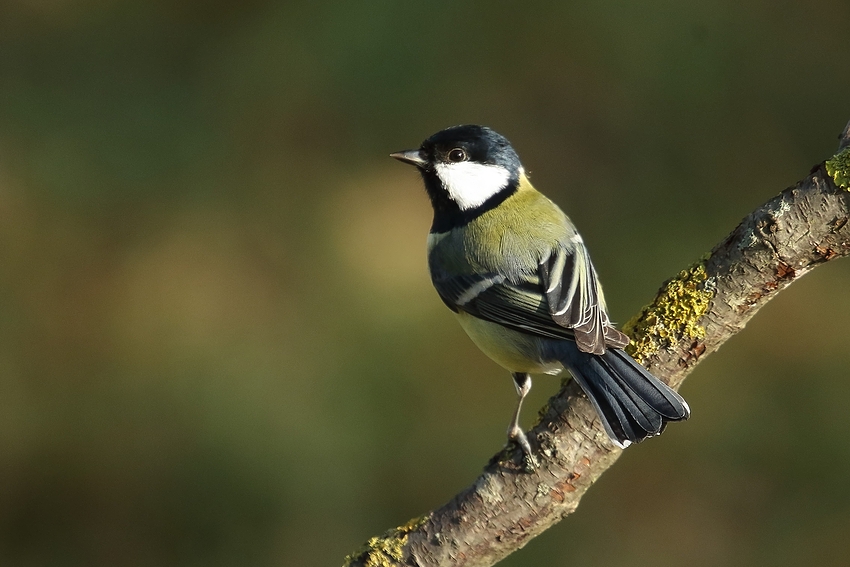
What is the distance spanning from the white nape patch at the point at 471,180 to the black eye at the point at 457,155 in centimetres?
1

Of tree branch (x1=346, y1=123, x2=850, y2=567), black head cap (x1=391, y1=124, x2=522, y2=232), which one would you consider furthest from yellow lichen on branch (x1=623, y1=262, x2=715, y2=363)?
black head cap (x1=391, y1=124, x2=522, y2=232)

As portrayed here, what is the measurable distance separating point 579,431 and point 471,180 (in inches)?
35.6

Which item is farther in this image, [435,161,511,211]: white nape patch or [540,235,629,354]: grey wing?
[435,161,511,211]: white nape patch

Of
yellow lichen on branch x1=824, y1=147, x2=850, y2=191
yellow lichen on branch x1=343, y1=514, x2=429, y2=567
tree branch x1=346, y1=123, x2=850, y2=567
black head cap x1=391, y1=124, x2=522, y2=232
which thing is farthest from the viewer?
black head cap x1=391, y1=124, x2=522, y2=232

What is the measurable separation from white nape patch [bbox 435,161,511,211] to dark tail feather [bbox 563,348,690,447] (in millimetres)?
749

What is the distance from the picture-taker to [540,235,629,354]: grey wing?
6.17ft

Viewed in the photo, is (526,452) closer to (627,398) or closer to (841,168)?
Result: (627,398)

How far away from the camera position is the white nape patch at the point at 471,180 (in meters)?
2.48

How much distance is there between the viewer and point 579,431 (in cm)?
182

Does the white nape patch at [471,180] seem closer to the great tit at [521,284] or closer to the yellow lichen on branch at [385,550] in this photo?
the great tit at [521,284]

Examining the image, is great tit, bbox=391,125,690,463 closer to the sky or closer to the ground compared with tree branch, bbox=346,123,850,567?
closer to the sky

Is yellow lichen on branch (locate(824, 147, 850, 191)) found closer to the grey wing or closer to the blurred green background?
the grey wing

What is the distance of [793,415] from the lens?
11.1 ft

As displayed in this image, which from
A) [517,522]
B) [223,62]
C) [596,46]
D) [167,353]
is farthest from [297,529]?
[596,46]
